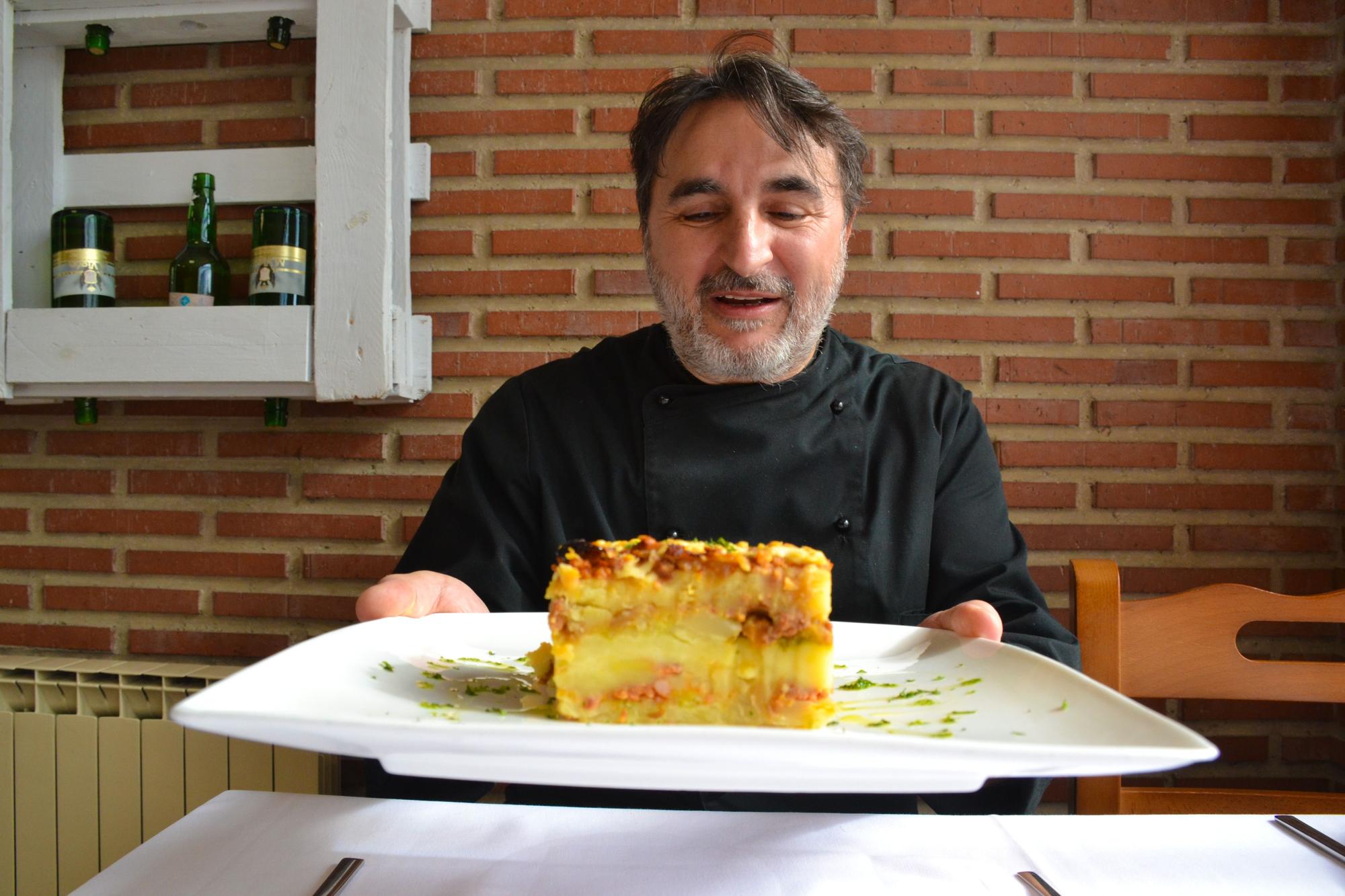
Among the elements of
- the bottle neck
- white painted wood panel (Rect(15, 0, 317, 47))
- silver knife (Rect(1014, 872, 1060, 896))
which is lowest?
silver knife (Rect(1014, 872, 1060, 896))

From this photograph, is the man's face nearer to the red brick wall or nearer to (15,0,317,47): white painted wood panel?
the red brick wall

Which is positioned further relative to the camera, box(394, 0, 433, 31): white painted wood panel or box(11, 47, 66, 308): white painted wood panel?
box(11, 47, 66, 308): white painted wood panel

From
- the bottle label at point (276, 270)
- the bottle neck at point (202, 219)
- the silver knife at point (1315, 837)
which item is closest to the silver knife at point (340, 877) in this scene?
the silver knife at point (1315, 837)

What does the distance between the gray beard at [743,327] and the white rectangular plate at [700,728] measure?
719mm

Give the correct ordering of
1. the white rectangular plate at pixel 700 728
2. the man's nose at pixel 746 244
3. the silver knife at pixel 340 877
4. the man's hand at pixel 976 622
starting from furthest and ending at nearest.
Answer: the man's nose at pixel 746 244
the man's hand at pixel 976 622
the silver knife at pixel 340 877
the white rectangular plate at pixel 700 728

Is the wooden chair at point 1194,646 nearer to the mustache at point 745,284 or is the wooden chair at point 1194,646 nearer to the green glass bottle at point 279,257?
the mustache at point 745,284

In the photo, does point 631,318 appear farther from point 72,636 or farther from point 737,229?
point 72,636

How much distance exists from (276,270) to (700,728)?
1864 millimetres

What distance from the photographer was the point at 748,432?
1539 millimetres

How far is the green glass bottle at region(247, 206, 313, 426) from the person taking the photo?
2.05 m

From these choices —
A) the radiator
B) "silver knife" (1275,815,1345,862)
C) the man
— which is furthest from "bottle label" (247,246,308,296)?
"silver knife" (1275,815,1345,862)

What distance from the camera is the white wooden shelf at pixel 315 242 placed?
202 cm

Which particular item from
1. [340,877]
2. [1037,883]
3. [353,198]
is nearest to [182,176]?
[353,198]

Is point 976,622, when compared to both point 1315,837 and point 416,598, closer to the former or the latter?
point 1315,837
